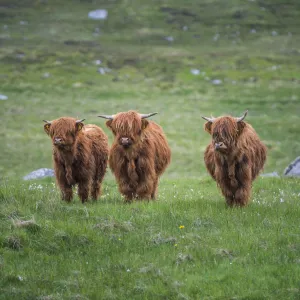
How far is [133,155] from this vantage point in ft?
37.2

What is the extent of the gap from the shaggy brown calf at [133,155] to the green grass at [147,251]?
814 millimetres

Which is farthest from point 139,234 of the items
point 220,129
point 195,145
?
point 195,145

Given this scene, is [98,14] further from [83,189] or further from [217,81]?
[83,189]

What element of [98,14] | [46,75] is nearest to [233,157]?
[46,75]

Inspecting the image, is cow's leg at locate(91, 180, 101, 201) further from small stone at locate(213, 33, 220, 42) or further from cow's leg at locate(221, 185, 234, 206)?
small stone at locate(213, 33, 220, 42)

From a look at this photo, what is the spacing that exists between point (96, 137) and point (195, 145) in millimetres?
14750

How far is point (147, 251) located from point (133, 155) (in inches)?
123

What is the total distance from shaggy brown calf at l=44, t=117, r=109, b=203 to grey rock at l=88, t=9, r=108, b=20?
50762 millimetres

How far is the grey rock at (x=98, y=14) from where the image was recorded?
6138cm

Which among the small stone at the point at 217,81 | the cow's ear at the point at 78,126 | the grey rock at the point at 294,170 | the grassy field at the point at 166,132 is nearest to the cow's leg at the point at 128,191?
the grassy field at the point at 166,132

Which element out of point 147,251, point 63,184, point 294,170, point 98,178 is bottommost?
point 294,170

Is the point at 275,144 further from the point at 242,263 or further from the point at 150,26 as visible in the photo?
the point at 150,26

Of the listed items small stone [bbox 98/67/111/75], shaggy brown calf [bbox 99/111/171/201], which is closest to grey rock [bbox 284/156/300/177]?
shaggy brown calf [bbox 99/111/171/201]

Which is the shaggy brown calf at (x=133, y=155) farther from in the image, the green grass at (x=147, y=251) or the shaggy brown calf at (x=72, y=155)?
the green grass at (x=147, y=251)
